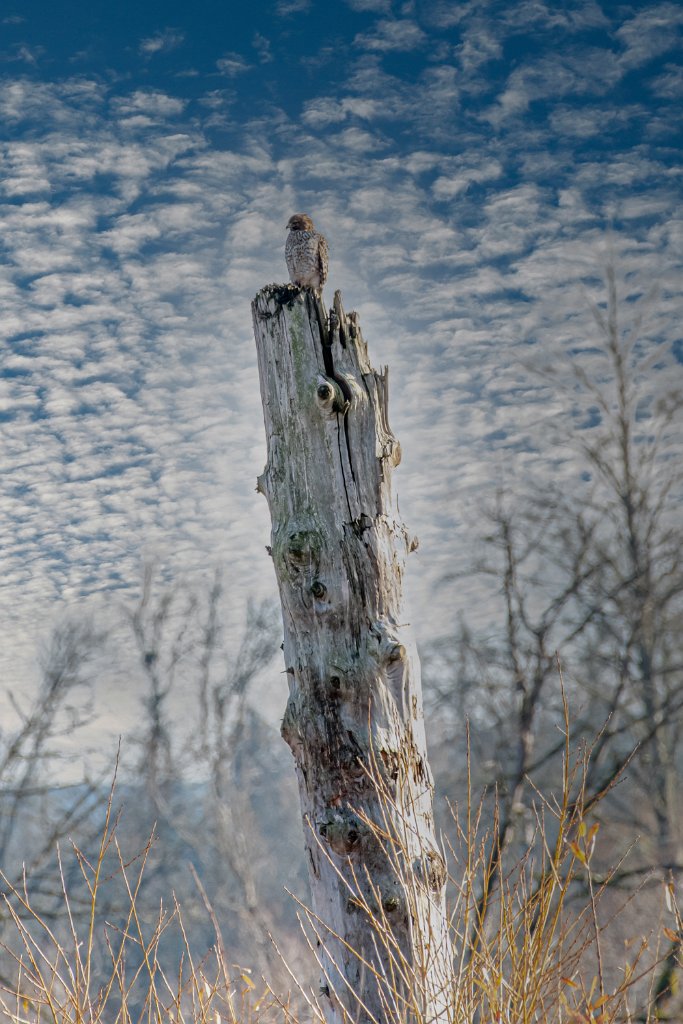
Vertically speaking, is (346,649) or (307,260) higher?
(307,260)

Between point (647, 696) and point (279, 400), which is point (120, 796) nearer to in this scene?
point (647, 696)

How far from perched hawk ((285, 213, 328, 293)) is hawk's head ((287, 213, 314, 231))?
8cm

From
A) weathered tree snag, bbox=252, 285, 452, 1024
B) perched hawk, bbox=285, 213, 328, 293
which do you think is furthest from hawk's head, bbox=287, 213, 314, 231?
weathered tree snag, bbox=252, 285, 452, 1024

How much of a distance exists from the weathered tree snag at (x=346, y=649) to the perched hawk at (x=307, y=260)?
5.3 inches

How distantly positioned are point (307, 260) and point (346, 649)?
1.47 metres

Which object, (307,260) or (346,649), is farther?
(307,260)

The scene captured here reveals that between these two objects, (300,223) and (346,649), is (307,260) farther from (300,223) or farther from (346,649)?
(346,649)

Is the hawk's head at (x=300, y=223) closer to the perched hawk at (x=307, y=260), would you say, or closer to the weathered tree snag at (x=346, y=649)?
the perched hawk at (x=307, y=260)

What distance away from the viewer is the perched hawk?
11.4 ft

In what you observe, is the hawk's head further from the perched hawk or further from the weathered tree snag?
the weathered tree snag

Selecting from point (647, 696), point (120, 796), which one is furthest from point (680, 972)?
point (120, 796)

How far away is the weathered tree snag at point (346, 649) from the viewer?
2865 millimetres

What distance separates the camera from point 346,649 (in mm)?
3020

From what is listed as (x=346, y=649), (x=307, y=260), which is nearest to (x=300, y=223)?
(x=307, y=260)
